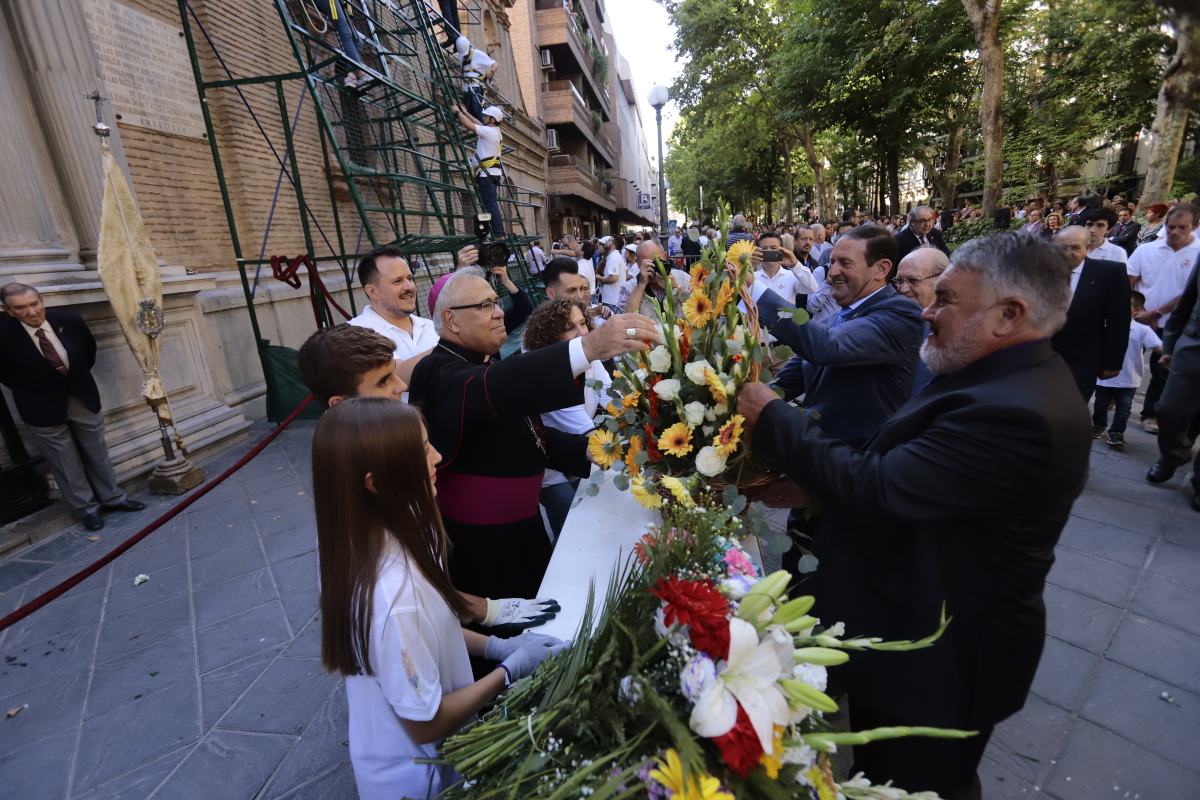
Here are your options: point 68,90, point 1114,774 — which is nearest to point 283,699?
point 1114,774

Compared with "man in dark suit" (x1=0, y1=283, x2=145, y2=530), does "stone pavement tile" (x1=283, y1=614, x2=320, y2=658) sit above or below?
below

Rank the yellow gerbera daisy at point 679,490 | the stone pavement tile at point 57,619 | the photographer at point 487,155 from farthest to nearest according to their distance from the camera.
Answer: the photographer at point 487,155
the stone pavement tile at point 57,619
the yellow gerbera daisy at point 679,490

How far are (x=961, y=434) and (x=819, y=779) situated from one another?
833mm

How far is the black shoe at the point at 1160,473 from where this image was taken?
4422mm

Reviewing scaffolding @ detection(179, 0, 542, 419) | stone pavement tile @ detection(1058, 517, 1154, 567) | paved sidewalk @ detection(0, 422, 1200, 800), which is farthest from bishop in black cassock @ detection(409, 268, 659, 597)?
scaffolding @ detection(179, 0, 542, 419)

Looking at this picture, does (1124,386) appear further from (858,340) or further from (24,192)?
(24,192)

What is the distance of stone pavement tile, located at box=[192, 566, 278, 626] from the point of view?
3.40 meters

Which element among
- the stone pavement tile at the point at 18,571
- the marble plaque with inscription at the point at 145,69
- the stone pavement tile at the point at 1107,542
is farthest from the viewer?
the marble plaque with inscription at the point at 145,69

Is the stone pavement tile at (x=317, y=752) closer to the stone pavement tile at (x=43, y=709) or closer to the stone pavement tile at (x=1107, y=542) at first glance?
the stone pavement tile at (x=43, y=709)

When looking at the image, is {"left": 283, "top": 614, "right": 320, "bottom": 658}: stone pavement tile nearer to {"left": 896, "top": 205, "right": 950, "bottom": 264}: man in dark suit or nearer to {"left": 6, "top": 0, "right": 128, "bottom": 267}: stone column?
{"left": 6, "top": 0, "right": 128, "bottom": 267}: stone column

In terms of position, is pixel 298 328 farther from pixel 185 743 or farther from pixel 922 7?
pixel 922 7

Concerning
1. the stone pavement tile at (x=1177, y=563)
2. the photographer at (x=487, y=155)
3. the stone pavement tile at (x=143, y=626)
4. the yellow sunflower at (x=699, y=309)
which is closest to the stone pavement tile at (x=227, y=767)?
the stone pavement tile at (x=143, y=626)

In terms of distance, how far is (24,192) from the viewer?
187 inches

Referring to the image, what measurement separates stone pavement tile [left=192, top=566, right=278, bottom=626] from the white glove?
2.44 meters
